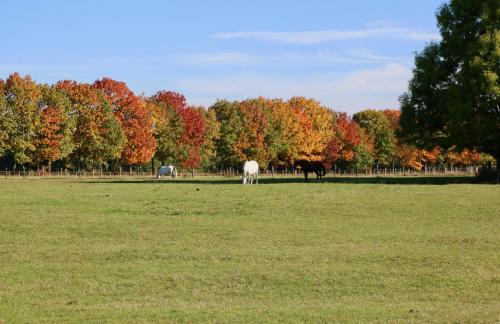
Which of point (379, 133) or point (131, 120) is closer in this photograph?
point (131, 120)

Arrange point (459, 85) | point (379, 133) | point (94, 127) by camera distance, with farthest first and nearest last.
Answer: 1. point (379, 133)
2. point (94, 127)
3. point (459, 85)

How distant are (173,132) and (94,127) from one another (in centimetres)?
1324

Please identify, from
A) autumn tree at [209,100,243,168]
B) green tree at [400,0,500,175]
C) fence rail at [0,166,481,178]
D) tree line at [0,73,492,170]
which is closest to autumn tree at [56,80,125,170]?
tree line at [0,73,492,170]

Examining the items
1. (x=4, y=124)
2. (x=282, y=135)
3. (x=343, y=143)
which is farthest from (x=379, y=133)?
(x=4, y=124)

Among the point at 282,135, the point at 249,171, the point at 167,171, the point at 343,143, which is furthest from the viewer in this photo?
the point at 343,143

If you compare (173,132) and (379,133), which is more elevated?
(379,133)

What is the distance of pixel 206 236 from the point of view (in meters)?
23.0

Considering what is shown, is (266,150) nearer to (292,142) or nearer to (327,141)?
(292,142)

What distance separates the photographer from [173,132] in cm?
9744

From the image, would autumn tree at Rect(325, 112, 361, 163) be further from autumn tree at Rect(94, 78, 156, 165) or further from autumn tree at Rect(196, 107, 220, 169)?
autumn tree at Rect(94, 78, 156, 165)

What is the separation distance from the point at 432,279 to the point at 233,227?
10.6 metres

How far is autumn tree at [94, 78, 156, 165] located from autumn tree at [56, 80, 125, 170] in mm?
2074

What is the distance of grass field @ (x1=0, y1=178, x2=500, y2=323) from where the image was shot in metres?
12.8

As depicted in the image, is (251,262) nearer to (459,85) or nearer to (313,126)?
(459,85)
